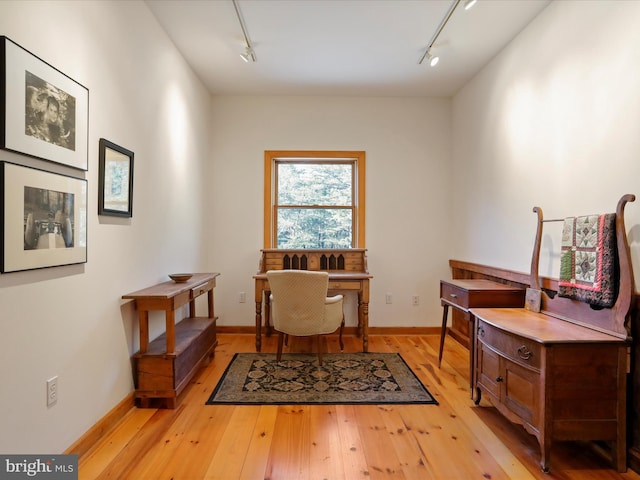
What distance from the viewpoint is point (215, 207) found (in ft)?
13.8

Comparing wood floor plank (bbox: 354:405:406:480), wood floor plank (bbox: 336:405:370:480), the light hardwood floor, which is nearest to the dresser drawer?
the light hardwood floor

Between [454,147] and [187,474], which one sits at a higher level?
[454,147]

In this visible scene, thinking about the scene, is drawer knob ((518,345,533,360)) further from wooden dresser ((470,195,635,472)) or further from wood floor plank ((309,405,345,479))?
wood floor plank ((309,405,345,479))

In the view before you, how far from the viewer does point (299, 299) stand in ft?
9.97

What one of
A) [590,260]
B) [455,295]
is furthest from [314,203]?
[590,260]

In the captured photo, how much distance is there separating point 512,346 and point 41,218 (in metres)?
2.46

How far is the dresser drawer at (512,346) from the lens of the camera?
1.81 metres

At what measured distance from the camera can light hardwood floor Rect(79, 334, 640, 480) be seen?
5.66 ft

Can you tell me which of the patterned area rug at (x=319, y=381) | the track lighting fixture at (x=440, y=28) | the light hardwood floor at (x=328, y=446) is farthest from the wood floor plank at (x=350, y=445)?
the track lighting fixture at (x=440, y=28)

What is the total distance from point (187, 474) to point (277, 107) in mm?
3718

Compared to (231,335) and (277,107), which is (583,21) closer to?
(277,107)

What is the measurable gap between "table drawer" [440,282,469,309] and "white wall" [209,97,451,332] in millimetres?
1199

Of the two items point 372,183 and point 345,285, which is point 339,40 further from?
point 345,285

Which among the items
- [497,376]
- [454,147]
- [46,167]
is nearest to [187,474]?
[46,167]
